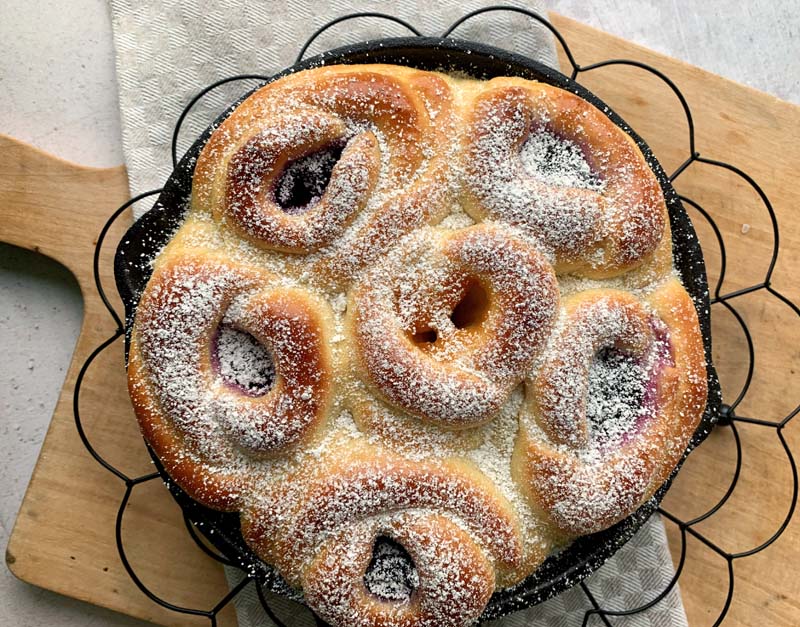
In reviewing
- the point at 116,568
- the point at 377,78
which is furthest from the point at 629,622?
the point at 377,78

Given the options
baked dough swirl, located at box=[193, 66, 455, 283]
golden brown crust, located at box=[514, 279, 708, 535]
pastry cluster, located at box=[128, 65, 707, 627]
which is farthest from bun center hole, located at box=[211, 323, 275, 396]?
golden brown crust, located at box=[514, 279, 708, 535]

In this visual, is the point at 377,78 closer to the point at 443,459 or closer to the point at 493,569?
the point at 443,459

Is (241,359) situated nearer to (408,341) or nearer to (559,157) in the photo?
(408,341)

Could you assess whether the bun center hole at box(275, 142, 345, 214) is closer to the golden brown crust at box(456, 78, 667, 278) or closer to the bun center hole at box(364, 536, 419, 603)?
the golden brown crust at box(456, 78, 667, 278)

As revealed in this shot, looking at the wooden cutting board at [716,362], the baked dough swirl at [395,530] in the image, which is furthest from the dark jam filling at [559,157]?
the baked dough swirl at [395,530]

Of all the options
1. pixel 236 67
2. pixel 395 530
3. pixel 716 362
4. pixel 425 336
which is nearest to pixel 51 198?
pixel 236 67

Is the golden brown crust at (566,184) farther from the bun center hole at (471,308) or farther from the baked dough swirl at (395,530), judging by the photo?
the baked dough swirl at (395,530)
